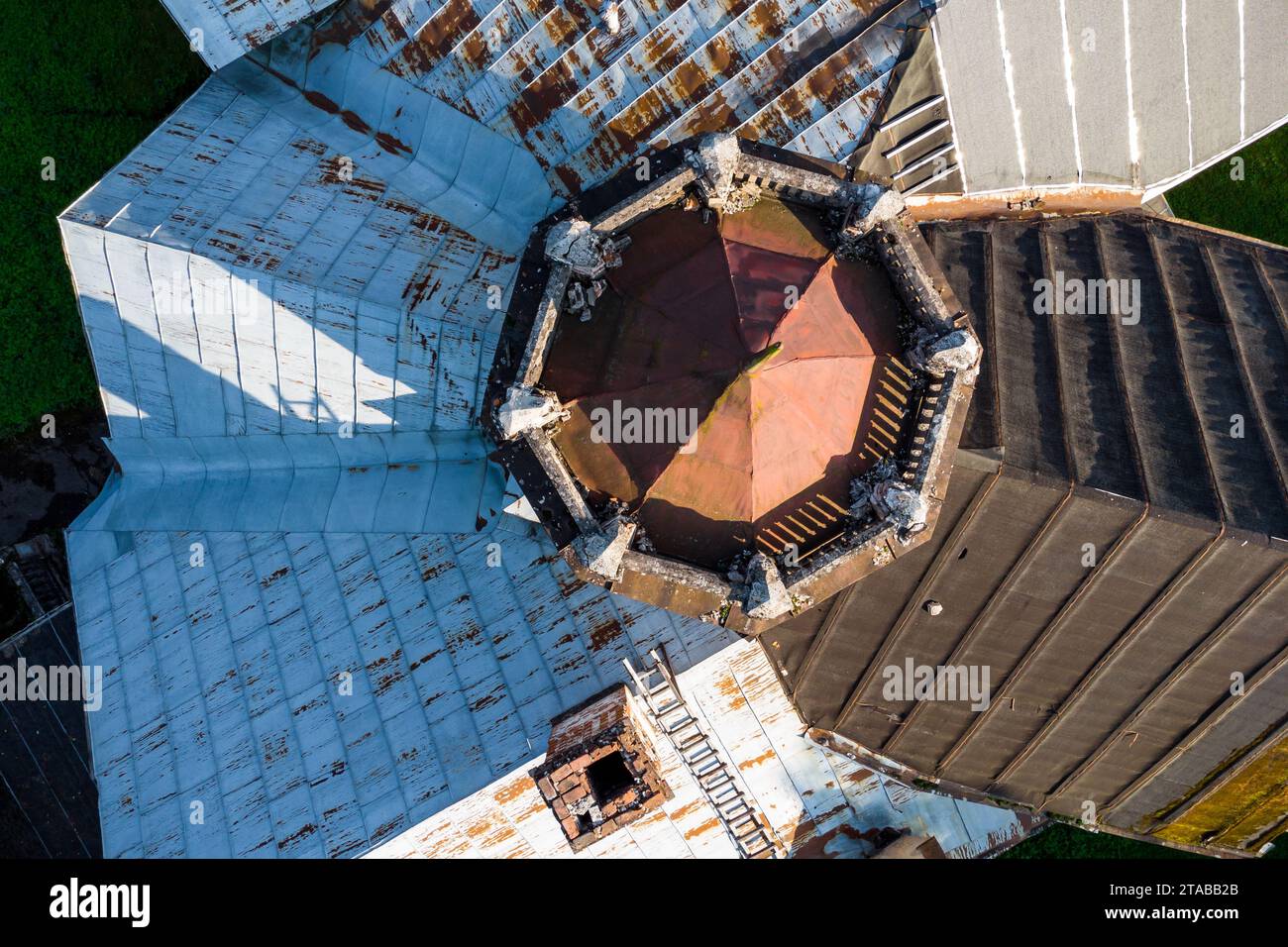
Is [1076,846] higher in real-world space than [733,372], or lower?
lower

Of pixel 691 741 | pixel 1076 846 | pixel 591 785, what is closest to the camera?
pixel 591 785

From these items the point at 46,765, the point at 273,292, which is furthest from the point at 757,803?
the point at 46,765

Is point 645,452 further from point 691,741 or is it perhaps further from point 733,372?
point 691,741

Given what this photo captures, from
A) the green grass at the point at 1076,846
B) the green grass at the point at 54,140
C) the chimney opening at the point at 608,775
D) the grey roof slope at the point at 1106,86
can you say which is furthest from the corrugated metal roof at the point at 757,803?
the green grass at the point at 54,140

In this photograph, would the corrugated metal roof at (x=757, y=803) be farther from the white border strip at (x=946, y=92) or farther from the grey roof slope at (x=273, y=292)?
the white border strip at (x=946, y=92)

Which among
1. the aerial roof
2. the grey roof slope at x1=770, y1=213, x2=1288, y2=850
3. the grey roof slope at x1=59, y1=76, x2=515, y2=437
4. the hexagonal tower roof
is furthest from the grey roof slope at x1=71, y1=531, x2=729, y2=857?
the grey roof slope at x1=770, y1=213, x2=1288, y2=850

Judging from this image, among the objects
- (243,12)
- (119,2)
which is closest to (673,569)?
(243,12)
